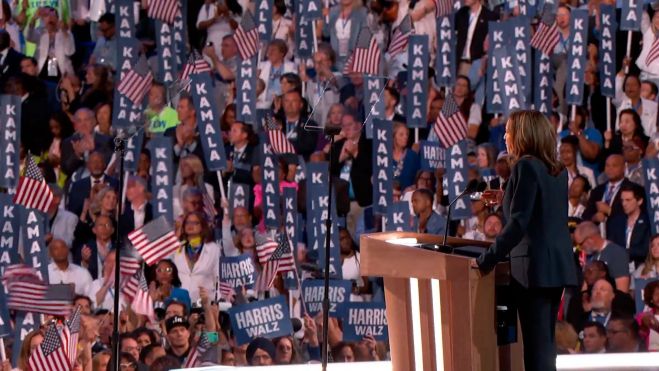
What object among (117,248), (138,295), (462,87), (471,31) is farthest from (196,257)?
(471,31)

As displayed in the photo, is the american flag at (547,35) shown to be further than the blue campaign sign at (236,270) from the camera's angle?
Yes

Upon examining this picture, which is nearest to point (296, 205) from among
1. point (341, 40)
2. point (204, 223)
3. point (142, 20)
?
point (204, 223)

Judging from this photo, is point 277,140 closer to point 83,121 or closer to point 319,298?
point 319,298

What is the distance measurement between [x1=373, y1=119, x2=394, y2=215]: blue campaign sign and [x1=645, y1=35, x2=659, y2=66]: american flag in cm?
160

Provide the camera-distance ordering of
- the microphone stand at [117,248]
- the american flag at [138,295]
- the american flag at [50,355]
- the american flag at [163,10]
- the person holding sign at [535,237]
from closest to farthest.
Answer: the person holding sign at [535,237] < the microphone stand at [117,248] < the american flag at [50,355] < the american flag at [138,295] < the american flag at [163,10]

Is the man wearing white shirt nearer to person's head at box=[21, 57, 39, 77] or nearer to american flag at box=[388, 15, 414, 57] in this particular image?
person's head at box=[21, 57, 39, 77]

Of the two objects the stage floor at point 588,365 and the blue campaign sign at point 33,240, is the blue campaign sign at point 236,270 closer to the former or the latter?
the blue campaign sign at point 33,240

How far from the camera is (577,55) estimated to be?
6.16m

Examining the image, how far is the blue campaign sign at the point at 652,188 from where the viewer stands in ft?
19.9

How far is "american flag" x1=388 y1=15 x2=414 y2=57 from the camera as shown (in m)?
6.17

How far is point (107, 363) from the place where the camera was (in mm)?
5711

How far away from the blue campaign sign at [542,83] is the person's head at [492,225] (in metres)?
0.73

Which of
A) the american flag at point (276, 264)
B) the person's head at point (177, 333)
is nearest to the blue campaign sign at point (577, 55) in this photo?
the american flag at point (276, 264)

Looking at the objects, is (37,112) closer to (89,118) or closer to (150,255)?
(89,118)
